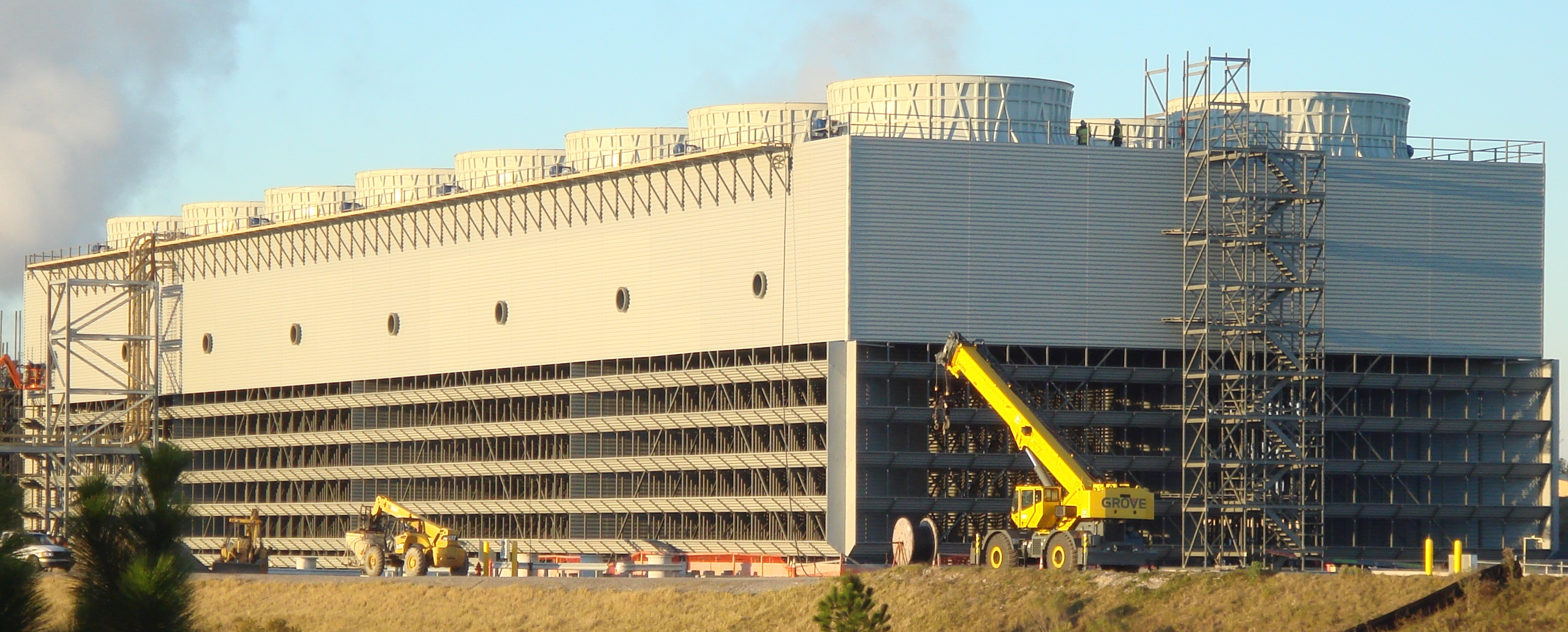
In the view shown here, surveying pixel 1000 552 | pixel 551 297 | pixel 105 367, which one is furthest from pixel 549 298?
pixel 105 367

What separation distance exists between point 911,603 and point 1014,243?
2352 centimetres

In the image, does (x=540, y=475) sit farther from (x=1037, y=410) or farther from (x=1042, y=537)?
(x=1042, y=537)

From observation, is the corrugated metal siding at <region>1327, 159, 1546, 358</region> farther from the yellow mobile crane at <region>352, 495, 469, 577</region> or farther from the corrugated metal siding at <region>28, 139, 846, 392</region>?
the yellow mobile crane at <region>352, 495, 469, 577</region>

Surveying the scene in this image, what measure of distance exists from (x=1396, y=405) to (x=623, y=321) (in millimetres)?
31425

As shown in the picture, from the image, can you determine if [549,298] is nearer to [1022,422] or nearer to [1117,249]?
[1117,249]

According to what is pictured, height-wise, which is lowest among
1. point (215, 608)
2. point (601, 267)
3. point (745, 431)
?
point (215, 608)

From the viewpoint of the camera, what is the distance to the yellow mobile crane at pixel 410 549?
7819 centimetres

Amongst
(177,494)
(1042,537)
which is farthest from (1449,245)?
(177,494)

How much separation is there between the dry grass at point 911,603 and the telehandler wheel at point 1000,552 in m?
1.49

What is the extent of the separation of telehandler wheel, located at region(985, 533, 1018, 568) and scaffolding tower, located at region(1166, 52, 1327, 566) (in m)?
16.0

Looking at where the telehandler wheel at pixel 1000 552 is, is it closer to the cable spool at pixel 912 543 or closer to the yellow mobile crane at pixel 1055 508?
the yellow mobile crane at pixel 1055 508

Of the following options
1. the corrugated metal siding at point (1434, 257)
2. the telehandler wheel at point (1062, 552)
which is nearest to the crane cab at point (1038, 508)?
the telehandler wheel at point (1062, 552)

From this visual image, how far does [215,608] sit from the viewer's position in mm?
74188

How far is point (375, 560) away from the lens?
78.6 meters
